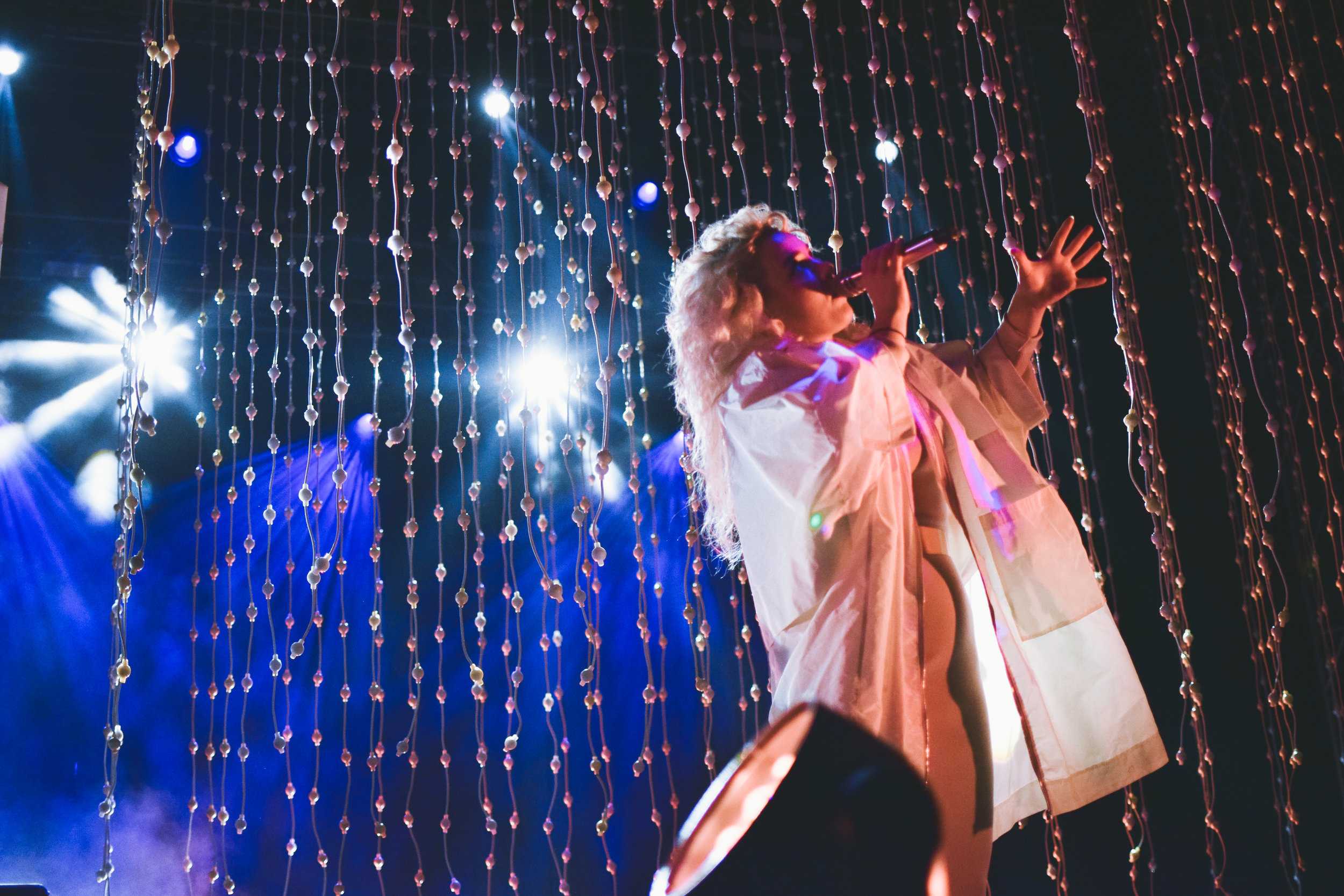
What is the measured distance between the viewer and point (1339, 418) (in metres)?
3.60

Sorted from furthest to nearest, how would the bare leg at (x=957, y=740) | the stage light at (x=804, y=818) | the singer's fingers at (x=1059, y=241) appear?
the singer's fingers at (x=1059, y=241) → the bare leg at (x=957, y=740) → the stage light at (x=804, y=818)

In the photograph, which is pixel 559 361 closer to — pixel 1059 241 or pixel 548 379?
pixel 548 379

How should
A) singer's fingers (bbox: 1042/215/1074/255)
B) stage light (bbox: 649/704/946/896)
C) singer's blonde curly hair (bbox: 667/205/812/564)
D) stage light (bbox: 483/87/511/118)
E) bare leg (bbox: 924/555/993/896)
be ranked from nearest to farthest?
stage light (bbox: 649/704/946/896) → bare leg (bbox: 924/555/993/896) → singer's blonde curly hair (bbox: 667/205/812/564) → singer's fingers (bbox: 1042/215/1074/255) → stage light (bbox: 483/87/511/118)

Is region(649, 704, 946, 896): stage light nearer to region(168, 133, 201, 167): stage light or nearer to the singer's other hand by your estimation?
the singer's other hand

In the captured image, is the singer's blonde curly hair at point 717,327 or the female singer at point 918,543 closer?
the female singer at point 918,543

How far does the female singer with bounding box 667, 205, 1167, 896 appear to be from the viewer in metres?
1.42

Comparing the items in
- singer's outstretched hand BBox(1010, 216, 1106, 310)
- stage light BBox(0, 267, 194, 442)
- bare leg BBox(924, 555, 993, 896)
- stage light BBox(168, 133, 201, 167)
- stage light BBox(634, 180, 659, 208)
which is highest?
stage light BBox(168, 133, 201, 167)

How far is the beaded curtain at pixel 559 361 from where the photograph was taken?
3.61 meters

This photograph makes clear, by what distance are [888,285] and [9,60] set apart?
3995 mm

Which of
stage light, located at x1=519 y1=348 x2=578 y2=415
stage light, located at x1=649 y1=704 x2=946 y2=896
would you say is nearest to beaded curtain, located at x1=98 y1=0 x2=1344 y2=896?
stage light, located at x1=519 y1=348 x2=578 y2=415

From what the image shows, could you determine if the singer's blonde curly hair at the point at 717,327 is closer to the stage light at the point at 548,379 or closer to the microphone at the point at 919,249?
the microphone at the point at 919,249

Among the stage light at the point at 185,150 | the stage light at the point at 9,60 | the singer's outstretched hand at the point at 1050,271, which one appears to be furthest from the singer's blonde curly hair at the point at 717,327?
the stage light at the point at 9,60

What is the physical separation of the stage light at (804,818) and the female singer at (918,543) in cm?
51

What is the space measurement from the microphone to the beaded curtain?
5.32 feet
